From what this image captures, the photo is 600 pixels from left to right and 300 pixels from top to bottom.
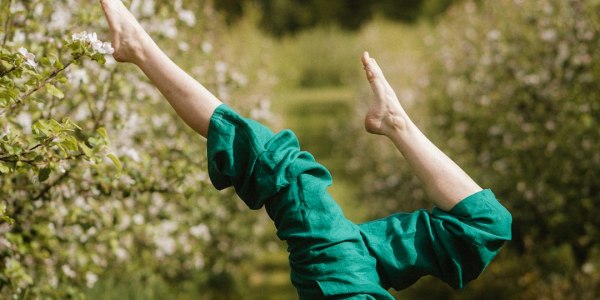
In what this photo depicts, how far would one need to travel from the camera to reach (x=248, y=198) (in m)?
2.60

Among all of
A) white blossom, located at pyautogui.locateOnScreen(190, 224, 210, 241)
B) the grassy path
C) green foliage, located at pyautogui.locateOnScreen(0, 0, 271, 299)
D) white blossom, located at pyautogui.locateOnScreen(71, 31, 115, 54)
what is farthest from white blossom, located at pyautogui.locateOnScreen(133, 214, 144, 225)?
the grassy path

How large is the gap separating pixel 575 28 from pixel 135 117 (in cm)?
295

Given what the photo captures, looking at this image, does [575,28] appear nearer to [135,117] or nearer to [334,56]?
[135,117]

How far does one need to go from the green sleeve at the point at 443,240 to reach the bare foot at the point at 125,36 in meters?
0.93

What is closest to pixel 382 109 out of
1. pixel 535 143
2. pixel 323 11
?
pixel 535 143

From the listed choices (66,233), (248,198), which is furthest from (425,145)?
(66,233)

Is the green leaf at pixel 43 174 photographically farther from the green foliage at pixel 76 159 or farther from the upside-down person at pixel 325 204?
the upside-down person at pixel 325 204

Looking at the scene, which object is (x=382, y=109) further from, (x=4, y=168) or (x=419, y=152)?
(x=4, y=168)

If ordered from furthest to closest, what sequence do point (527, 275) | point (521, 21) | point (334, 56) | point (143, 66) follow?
1. point (334, 56)
2. point (521, 21)
3. point (527, 275)
4. point (143, 66)

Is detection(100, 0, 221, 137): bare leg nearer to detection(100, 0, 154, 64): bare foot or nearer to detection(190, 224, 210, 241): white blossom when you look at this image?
detection(100, 0, 154, 64): bare foot

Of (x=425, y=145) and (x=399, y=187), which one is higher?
(x=425, y=145)

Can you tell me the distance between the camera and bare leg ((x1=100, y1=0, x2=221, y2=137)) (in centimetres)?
254

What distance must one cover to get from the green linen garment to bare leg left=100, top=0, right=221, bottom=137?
0.06m

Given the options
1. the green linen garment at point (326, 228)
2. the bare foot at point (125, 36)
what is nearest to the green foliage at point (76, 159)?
the bare foot at point (125, 36)
